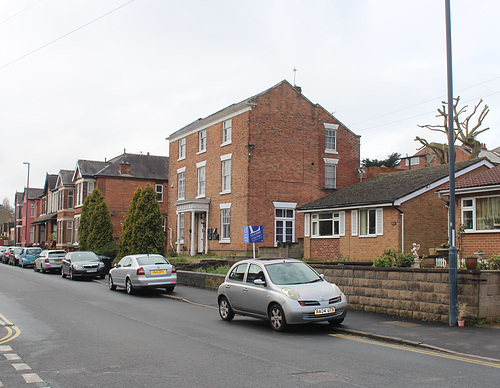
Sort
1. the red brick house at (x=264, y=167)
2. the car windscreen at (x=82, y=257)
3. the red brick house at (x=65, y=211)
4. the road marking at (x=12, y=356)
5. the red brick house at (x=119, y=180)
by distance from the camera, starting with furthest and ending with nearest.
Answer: the red brick house at (x=65, y=211)
the red brick house at (x=119, y=180)
the red brick house at (x=264, y=167)
the car windscreen at (x=82, y=257)
the road marking at (x=12, y=356)

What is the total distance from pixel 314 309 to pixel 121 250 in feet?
89.6

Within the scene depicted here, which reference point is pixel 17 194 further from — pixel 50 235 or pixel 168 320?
pixel 168 320

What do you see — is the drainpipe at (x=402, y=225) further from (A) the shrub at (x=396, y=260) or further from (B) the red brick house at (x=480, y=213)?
(A) the shrub at (x=396, y=260)

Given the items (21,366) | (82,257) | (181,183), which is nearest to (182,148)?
(181,183)

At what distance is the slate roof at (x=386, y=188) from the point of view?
27547mm

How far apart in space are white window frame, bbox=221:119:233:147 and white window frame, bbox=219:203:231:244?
13.5ft

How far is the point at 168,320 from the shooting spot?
14.1m

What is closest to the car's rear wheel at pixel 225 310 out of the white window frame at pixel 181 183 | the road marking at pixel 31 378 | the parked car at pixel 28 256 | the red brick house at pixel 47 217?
the road marking at pixel 31 378

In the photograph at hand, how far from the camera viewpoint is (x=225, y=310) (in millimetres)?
14164

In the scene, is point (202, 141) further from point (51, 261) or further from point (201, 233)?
point (51, 261)

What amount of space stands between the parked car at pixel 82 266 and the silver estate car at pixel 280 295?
52.7ft

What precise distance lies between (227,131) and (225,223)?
605 cm

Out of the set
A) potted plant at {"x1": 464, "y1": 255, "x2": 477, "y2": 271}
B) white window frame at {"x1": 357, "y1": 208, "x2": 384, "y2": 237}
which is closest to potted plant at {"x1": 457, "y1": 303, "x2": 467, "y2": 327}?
potted plant at {"x1": 464, "y1": 255, "x2": 477, "y2": 271}

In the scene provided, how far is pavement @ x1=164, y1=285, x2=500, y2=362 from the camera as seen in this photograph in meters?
10.1
